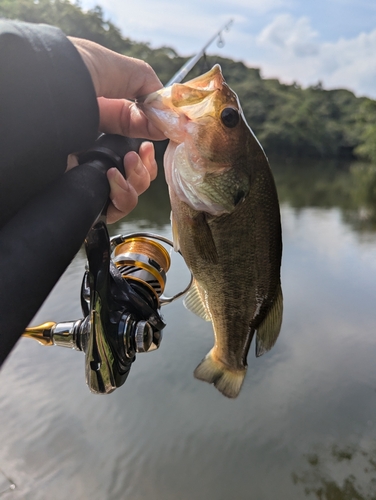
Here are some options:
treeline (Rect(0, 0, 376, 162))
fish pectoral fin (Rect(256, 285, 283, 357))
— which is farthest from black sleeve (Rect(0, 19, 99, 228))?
treeline (Rect(0, 0, 376, 162))

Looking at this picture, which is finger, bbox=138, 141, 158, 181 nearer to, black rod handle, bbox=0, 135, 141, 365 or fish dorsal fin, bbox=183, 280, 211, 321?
black rod handle, bbox=0, 135, 141, 365

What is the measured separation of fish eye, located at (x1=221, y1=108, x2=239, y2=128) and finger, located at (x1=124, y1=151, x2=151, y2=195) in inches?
14.9

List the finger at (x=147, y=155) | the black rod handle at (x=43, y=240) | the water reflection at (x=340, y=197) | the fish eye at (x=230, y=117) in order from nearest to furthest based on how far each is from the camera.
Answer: the black rod handle at (x=43, y=240)
the fish eye at (x=230, y=117)
the finger at (x=147, y=155)
the water reflection at (x=340, y=197)

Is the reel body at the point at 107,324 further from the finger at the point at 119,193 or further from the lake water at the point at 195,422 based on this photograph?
the lake water at the point at 195,422

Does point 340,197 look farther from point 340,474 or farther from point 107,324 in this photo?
point 107,324

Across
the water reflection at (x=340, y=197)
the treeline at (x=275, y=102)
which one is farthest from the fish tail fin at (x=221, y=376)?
the treeline at (x=275, y=102)

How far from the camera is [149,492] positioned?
16.1 feet

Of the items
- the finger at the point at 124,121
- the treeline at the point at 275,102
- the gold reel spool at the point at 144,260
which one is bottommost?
the treeline at the point at 275,102

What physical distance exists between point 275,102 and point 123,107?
6354cm

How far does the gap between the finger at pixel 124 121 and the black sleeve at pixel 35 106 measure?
22.2 inches

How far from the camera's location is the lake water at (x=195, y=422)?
16.3ft

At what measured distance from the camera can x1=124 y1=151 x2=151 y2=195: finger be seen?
148cm

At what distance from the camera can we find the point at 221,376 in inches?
64.9

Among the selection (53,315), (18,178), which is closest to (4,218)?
(18,178)
